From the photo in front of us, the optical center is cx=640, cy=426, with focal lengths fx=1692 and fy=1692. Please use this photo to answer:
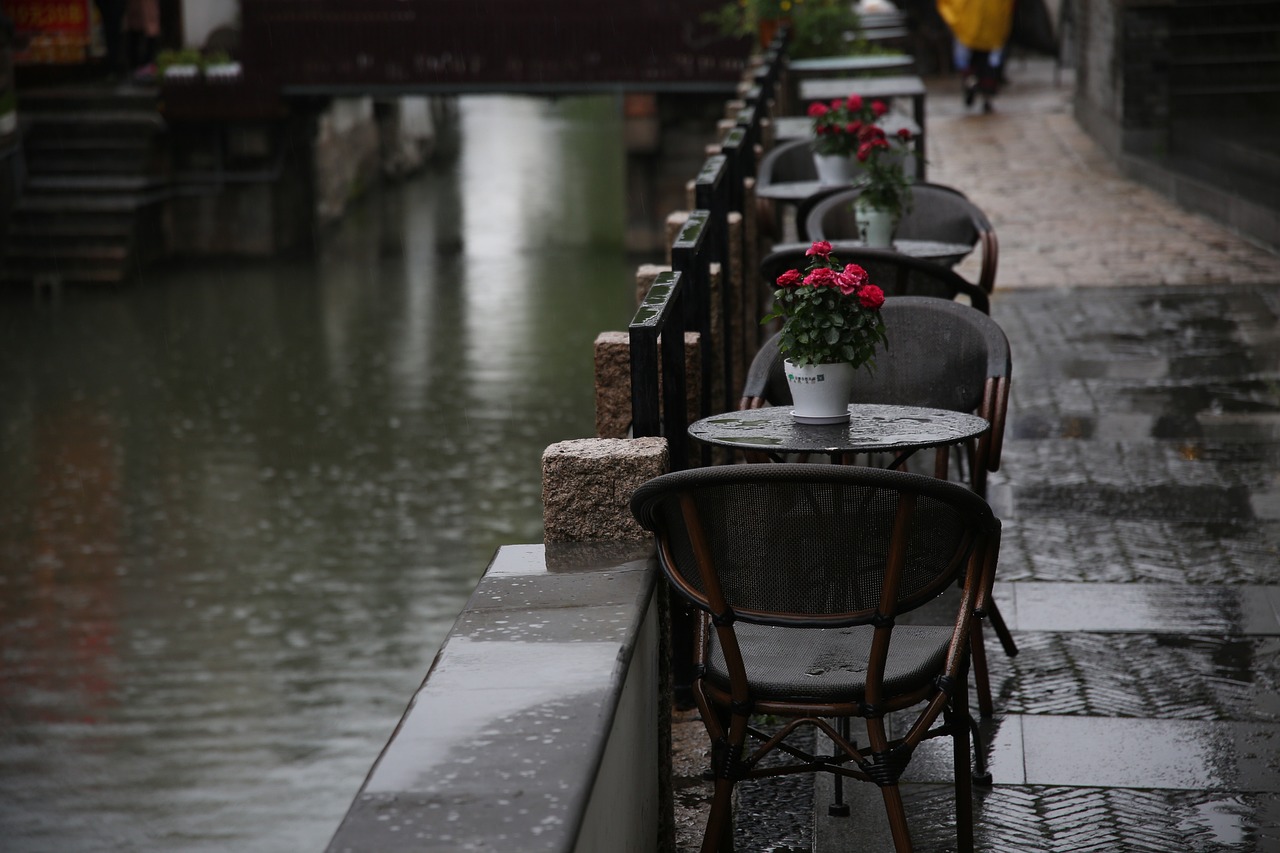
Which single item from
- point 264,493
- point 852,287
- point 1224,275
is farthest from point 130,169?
point 852,287

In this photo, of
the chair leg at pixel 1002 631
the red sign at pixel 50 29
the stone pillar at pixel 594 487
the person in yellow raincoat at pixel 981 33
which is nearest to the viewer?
the stone pillar at pixel 594 487

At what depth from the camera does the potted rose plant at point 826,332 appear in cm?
349

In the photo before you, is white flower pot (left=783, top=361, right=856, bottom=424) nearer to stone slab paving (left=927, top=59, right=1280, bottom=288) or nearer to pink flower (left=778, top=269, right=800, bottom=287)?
pink flower (left=778, top=269, right=800, bottom=287)

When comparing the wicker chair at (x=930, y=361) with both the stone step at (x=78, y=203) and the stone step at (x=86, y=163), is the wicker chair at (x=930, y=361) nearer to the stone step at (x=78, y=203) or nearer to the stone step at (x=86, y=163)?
the stone step at (x=78, y=203)

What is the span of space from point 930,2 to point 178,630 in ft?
60.6

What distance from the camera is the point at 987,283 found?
21.6 ft

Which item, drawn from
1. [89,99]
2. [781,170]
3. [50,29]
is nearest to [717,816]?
[781,170]

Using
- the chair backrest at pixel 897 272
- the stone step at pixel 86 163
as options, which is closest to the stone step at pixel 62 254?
the stone step at pixel 86 163

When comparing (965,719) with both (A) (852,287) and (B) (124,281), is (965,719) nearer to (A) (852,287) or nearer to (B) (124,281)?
(A) (852,287)

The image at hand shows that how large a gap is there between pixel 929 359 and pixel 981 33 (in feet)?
51.4

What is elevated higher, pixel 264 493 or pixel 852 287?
pixel 852 287

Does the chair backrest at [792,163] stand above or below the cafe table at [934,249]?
above

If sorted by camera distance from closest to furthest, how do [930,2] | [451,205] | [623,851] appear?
[623,851] < [930,2] < [451,205]

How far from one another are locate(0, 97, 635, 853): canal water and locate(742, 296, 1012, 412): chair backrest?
3.89 metres
